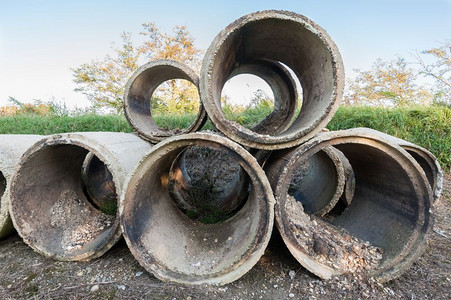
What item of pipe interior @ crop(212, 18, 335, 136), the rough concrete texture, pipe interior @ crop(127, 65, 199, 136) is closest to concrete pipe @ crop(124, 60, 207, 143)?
pipe interior @ crop(127, 65, 199, 136)

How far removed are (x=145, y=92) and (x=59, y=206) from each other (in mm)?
1693

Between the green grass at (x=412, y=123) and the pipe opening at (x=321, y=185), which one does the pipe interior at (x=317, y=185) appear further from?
the green grass at (x=412, y=123)

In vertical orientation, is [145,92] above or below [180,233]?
above

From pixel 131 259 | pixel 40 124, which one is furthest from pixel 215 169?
pixel 40 124

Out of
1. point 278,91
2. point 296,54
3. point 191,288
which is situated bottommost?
point 191,288

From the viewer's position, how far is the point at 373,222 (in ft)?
8.11

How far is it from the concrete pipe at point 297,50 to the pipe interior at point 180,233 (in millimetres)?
272

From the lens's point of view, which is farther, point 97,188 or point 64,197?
point 97,188

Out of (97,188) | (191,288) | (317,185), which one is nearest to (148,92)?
(97,188)

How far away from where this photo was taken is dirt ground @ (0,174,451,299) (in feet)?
5.74

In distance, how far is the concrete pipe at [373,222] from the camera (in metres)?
1.86

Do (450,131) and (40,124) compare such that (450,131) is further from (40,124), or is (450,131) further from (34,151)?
(40,124)

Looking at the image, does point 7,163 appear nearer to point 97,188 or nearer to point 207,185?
point 97,188

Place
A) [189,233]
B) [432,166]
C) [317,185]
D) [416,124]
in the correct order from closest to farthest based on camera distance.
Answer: [189,233] → [432,166] → [317,185] → [416,124]
